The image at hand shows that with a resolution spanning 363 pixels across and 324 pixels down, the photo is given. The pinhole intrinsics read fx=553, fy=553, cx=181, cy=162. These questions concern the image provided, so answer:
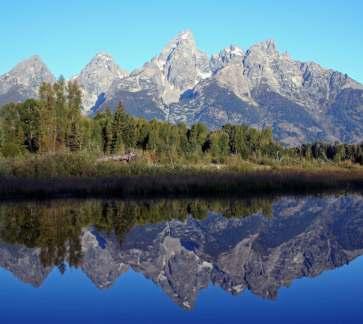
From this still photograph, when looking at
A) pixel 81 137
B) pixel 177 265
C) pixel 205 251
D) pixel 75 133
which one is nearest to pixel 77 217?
pixel 205 251

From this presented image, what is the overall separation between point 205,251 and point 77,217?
335 inches

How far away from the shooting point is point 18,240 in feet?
68.6

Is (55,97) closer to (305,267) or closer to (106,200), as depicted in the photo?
(106,200)

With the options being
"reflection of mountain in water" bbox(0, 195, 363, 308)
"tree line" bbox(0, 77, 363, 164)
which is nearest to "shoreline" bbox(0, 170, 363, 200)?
"reflection of mountain in water" bbox(0, 195, 363, 308)

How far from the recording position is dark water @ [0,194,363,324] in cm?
1248

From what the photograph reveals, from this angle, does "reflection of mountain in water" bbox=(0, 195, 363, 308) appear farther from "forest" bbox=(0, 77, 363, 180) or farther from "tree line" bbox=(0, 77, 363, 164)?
"tree line" bbox=(0, 77, 363, 164)

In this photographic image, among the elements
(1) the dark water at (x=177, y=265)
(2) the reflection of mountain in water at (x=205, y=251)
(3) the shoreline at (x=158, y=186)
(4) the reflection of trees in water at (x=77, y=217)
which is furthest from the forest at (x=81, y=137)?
(2) the reflection of mountain in water at (x=205, y=251)

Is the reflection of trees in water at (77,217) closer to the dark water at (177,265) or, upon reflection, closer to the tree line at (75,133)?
the dark water at (177,265)

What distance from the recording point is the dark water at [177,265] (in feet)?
41.0

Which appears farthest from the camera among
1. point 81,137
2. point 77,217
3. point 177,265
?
point 81,137

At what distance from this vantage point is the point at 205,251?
65.2ft

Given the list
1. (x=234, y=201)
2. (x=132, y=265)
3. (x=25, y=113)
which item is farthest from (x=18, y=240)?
(x=25, y=113)

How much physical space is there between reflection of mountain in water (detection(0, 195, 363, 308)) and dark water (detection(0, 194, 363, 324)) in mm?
39

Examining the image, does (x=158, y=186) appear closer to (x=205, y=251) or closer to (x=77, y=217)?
(x=77, y=217)
